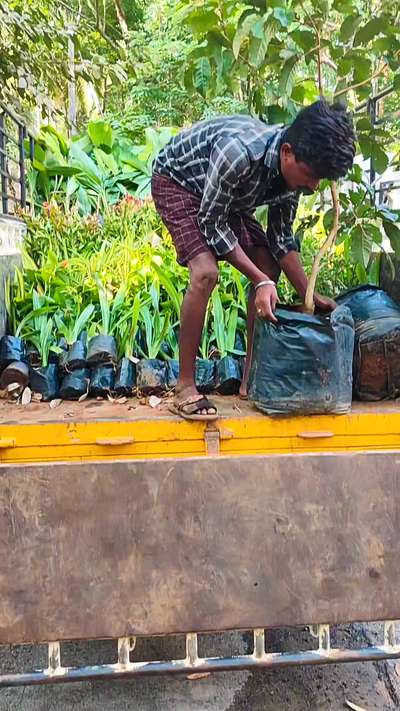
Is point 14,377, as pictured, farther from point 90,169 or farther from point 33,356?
point 90,169

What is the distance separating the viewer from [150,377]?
288cm

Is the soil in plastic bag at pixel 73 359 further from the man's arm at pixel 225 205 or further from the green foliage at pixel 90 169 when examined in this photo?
the green foliage at pixel 90 169

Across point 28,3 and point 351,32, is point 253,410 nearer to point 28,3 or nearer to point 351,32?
point 351,32

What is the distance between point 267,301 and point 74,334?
1.33m

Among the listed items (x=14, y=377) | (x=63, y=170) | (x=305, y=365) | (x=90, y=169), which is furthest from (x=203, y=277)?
(x=90, y=169)

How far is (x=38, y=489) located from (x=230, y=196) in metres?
1.31

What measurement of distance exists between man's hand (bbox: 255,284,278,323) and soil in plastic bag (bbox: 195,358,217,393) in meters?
0.62

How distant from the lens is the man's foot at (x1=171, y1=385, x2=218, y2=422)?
2336mm

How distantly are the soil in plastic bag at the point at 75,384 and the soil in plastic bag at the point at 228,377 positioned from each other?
0.62 meters

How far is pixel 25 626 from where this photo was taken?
1689 mm

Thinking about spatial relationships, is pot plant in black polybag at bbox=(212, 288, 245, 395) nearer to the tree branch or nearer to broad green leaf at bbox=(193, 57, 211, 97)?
broad green leaf at bbox=(193, 57, 211, 97)

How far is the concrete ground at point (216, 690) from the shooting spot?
224 centimetres

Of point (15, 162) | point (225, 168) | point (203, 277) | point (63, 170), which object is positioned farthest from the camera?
point (63, 170)

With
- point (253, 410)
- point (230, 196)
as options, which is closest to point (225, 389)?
point (253, 410)
